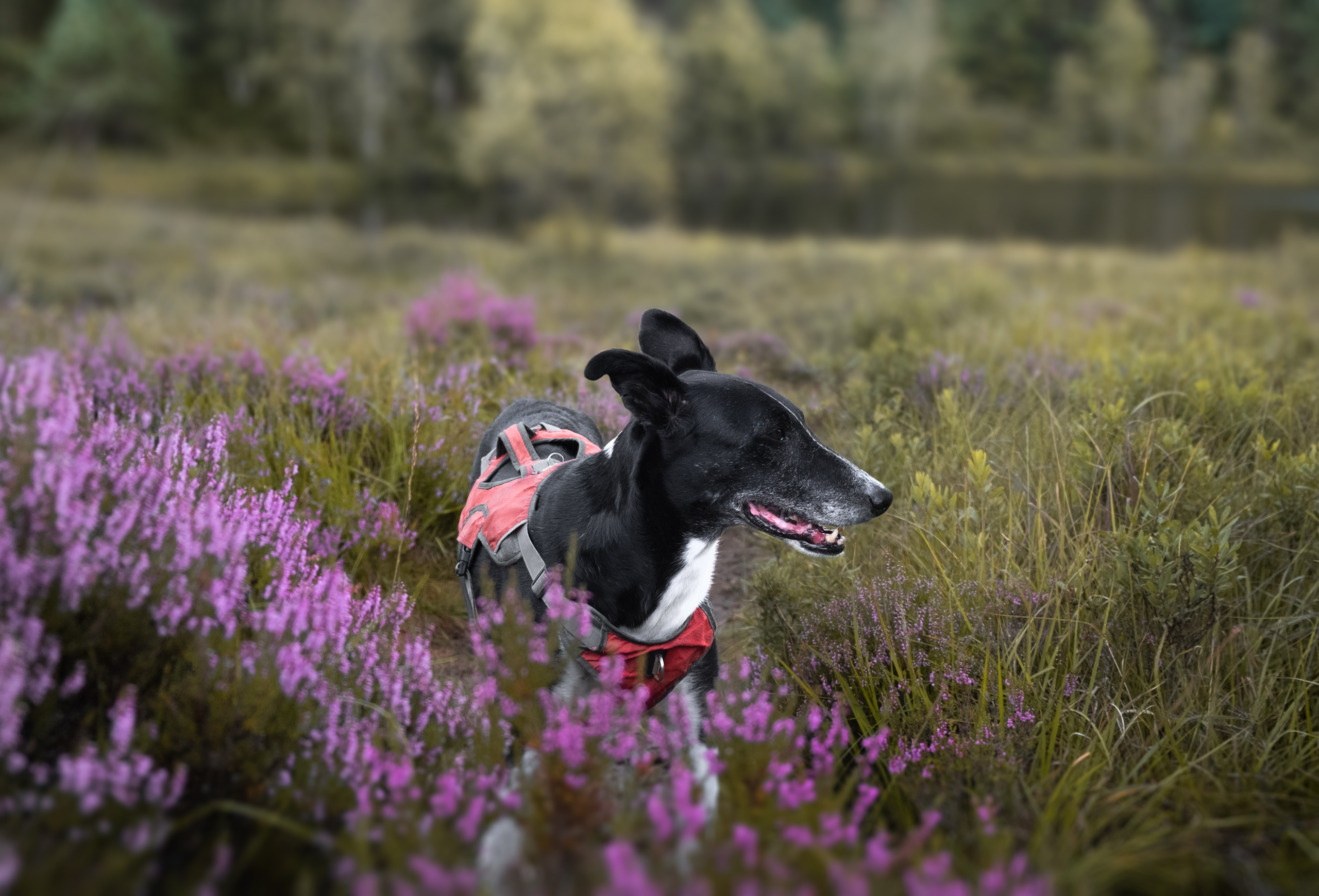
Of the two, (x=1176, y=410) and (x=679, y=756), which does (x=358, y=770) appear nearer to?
(x=679, y=756)

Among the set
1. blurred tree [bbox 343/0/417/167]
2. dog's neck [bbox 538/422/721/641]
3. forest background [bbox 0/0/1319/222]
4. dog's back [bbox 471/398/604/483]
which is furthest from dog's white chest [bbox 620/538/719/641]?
blurred tree [bbox 343/0/417/167]

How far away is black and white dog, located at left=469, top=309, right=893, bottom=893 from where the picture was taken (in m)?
2.89

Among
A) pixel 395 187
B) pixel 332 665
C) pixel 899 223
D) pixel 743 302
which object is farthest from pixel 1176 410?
pixel 395 187

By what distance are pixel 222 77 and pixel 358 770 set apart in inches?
2776

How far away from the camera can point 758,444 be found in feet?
9.89

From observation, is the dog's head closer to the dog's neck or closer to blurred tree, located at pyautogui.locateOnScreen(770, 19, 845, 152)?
the dog's neck

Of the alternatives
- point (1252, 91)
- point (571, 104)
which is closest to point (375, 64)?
point (571, 104)

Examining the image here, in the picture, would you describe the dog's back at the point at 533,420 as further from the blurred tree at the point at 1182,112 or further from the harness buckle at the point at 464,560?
the blurred tree at the point at 1182,112

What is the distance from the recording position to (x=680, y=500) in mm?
2924

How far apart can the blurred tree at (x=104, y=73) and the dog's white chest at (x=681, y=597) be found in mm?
55503

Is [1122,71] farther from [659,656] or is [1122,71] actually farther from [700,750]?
[700,750]

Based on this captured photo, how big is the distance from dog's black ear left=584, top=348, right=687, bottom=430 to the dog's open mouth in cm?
→ 46

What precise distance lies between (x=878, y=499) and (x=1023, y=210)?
4334 centimetres

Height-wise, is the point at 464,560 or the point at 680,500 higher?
the point at 680,500
